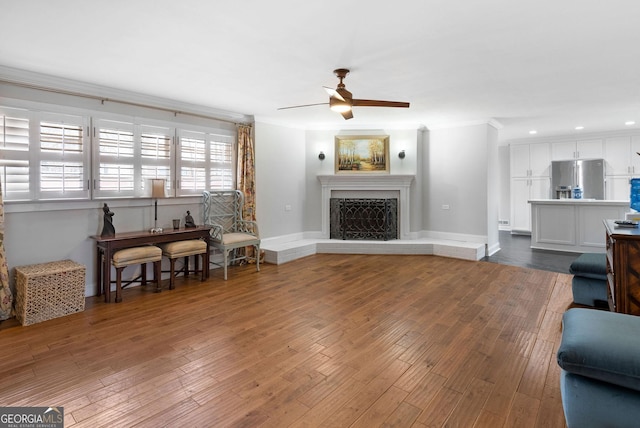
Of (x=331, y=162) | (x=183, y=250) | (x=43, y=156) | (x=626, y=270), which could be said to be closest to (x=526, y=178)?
(x=331, y=162)

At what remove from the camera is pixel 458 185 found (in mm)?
6555

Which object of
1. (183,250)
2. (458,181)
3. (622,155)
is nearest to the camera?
(183,250)

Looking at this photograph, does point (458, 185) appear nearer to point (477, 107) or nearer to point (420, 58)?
point (477, 107)

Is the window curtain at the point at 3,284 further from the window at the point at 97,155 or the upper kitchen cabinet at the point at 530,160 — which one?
the upper kitchen cabinet at the point at 530,160

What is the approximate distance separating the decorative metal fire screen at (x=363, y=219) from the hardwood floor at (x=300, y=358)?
2.47m

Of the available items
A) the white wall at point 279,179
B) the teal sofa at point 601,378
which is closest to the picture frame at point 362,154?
the white wall at point 279,179

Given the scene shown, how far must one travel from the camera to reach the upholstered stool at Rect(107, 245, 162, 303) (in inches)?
151

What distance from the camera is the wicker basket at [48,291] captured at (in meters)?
3.24

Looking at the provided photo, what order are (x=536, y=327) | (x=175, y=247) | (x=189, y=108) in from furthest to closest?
(x=189, y=108), (x=175, y=247), (x=536, y=327)

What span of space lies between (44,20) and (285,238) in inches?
186

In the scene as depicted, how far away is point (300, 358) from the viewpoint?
255 centimetres

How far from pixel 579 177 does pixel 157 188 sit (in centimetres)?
907

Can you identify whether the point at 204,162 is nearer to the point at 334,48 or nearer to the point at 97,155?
the point at 97,155

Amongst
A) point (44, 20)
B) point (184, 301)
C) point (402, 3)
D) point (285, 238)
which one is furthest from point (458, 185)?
point (44, 20)
